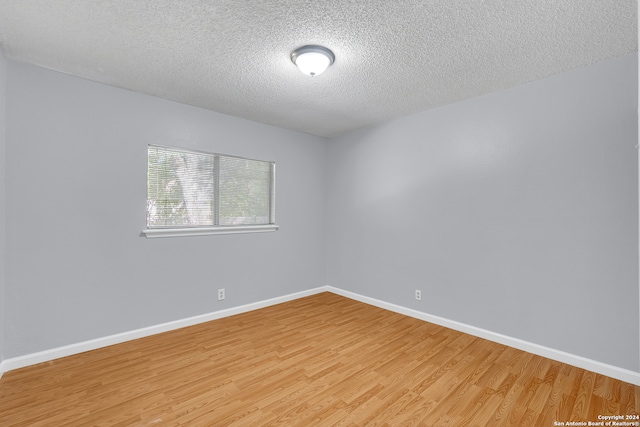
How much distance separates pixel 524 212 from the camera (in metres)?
2.71

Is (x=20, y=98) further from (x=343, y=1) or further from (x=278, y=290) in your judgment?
(x=278, y=290)

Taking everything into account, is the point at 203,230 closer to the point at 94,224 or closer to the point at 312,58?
the point at 94,224

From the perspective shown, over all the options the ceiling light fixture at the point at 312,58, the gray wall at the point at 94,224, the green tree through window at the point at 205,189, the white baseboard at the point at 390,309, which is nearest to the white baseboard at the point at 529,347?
the white baseboard at the point at 390,309

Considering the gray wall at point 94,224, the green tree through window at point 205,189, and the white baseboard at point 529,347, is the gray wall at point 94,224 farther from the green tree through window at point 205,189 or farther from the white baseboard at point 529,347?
the white baseboard at point 529,347

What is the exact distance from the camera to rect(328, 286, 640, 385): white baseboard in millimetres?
2213

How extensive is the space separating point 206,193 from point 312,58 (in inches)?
81.2

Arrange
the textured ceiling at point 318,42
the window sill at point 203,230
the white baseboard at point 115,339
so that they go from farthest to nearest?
the window sill at point 203,230, the white baseboard at point 115,339, the textured ceiling at point 318,42

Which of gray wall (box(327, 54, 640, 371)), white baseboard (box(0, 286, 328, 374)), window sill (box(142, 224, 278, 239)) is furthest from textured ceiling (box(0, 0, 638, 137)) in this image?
white baseboard (box(0, 286, 328, 374))

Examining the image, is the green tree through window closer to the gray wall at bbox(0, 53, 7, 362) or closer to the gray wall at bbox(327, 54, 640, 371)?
the gray wall at bbox(0, 53, 7, 362)

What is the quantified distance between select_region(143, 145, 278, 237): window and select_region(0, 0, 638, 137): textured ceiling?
29.8 inches

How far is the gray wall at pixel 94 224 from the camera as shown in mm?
2354

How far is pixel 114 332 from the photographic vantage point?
277 centimetres

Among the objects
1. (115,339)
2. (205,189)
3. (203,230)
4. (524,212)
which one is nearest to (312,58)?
(205,189)

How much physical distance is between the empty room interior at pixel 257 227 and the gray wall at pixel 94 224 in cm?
2
